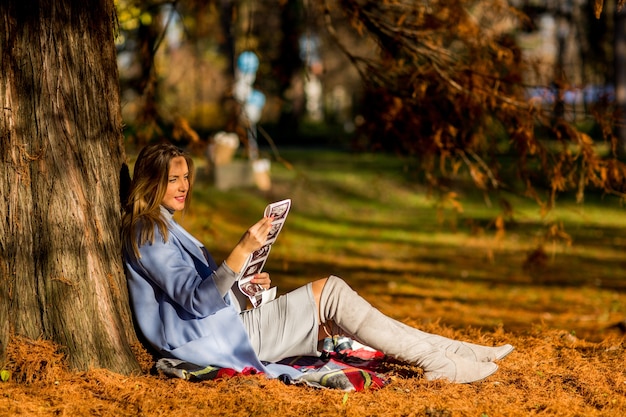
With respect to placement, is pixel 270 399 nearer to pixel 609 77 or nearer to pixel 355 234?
pixel 355 234

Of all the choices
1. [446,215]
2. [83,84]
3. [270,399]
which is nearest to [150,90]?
[83,84]

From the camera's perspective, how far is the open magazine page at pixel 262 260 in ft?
14.3

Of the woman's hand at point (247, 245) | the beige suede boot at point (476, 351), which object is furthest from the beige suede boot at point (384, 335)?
the woman's hand at point (247, 245)

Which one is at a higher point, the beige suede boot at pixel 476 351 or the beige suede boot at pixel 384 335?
the beige suede boot at pixel 384 335

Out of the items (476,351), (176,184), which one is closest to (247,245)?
(176,184)

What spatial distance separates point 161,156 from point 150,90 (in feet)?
11.7

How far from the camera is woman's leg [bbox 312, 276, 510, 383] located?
451cm

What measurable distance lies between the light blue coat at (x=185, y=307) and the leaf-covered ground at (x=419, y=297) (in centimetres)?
16

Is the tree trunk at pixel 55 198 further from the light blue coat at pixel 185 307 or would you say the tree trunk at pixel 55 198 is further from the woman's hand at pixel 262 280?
the woman's hand at pixel 262 280

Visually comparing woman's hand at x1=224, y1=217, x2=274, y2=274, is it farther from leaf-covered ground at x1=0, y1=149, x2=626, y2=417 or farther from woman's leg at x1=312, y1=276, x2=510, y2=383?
leaf-covered ground at x1=0, y1=149, x2=626, y2=417

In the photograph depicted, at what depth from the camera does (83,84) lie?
15.1 feet

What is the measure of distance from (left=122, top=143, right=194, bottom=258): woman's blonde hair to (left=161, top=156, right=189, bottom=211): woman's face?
0.10ft

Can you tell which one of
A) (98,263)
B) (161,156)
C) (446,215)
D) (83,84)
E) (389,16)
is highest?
(389,16)

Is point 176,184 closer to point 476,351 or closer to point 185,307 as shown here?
point 185,307
